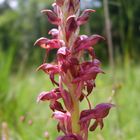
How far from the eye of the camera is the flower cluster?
1076 millimetres

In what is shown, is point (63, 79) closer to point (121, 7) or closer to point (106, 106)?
point (106, 106)

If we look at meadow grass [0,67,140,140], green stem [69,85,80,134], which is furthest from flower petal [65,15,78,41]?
meadow grass [0,67,140,140]

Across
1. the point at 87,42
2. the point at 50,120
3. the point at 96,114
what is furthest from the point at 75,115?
the point at 50,120

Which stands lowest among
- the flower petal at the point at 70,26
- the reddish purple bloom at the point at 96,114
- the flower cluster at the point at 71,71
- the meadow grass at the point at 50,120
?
the meadow grass at the point at 50,120

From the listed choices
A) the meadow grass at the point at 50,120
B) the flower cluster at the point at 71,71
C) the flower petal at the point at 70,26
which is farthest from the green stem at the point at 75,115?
the meadow grass at the point at 50,120

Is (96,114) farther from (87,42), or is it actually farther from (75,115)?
(87,42)

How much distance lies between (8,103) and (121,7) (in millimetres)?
904

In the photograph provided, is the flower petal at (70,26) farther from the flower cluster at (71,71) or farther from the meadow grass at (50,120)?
the meadow grass at (50,120)

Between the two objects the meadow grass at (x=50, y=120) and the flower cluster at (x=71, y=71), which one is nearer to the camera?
the flower cluster at (x=71, y=71)

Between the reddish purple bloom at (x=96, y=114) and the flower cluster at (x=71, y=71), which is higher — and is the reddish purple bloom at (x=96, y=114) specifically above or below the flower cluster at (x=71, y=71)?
below

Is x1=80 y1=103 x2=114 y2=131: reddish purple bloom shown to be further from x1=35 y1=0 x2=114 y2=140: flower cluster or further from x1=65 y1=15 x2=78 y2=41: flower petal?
x1=65 y1=15 x2=78 y2=41: flower petal

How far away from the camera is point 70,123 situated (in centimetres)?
110

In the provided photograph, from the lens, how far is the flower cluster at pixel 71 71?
1.08 m

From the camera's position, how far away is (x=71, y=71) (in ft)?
3.54
